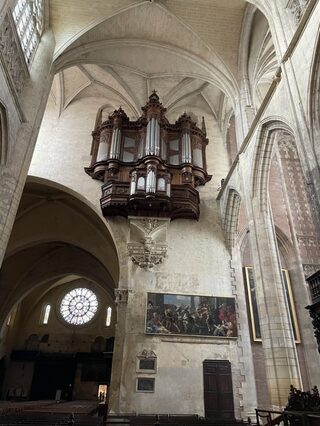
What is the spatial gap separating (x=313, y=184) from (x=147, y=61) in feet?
39.4

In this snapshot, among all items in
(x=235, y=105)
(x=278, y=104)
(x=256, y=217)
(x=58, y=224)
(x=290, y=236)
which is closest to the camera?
(x=278, y=104)

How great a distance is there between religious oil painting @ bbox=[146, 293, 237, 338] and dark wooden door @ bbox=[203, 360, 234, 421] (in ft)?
3.45

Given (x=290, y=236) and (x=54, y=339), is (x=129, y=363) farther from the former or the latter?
(x=54, y=339)

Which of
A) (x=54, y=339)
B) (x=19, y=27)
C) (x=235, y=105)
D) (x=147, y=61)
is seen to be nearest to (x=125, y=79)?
(x=147, y=61)

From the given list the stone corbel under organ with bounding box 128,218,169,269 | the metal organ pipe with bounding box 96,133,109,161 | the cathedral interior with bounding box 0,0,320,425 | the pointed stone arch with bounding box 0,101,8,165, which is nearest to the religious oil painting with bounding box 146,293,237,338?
the cathedral interior with bounding box 0,0,320,425

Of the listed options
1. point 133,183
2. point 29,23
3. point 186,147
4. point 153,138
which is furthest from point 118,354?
point 29,23

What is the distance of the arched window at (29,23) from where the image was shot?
9.31 m

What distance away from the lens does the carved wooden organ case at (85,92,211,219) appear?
1300cm

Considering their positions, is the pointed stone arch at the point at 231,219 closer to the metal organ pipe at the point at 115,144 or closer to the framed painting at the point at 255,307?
the framed painting at the point at 255,307

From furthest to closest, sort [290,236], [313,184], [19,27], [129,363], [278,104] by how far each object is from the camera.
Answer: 1. [290,236]
2. [129,363]
3. [19,27]
4. [278,104]
5. [313,184]

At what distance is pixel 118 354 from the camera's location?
11.4m

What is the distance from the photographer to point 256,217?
10.1 metres

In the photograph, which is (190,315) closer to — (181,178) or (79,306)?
(181,178)

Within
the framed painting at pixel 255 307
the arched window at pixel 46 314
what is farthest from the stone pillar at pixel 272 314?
the arched window at pixel 46 314
